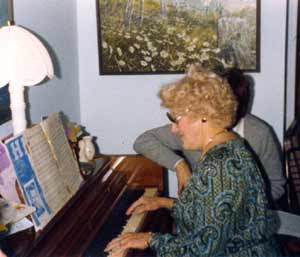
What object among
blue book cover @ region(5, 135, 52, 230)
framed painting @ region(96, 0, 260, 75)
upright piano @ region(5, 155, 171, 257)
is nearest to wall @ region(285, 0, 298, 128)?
framed painting @ region(96, 0, 260, 75)

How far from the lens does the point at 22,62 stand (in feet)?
6.14

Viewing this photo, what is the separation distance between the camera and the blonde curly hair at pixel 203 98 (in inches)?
70.4

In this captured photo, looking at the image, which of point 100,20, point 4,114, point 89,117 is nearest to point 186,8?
point 100,20

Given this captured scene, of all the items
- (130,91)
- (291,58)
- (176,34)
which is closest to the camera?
(176,34)

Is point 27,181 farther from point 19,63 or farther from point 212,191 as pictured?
point 212,191

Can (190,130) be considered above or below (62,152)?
above

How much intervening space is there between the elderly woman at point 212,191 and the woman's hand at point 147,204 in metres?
0.34

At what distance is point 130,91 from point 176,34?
426mm

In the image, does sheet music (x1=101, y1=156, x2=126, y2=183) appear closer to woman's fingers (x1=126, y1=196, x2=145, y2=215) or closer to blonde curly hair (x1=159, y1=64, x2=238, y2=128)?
woman's fingers (x1=126, y1=196, x2=145, y2=215)

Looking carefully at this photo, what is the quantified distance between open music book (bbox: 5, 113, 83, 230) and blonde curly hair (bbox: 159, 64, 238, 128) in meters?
0.43

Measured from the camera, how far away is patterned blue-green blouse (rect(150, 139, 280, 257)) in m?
1.65

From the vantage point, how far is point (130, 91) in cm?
337

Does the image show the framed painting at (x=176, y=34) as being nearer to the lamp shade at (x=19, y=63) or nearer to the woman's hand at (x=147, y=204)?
the woman's hand at (x=147, y=204)

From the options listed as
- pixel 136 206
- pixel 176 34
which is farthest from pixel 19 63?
pixel 176 34
